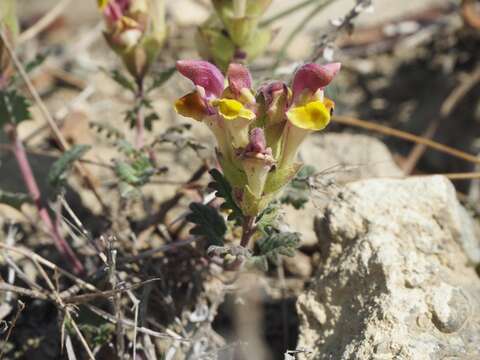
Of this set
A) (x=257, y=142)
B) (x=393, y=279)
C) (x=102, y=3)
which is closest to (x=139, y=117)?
(x=102, y=3)

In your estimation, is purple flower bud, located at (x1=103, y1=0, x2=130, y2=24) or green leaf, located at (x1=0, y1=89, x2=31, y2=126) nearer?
purple flower bud, located at (x1=103, y1=0, x2=130, y2=24)

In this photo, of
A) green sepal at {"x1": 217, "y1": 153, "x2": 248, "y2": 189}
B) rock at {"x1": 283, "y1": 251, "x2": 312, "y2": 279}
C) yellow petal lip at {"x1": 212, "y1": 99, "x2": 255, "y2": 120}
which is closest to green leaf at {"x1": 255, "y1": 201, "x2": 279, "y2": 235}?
green sepal at {"x1": 217, "y1": 153, "x2": 248, "y2": 189}

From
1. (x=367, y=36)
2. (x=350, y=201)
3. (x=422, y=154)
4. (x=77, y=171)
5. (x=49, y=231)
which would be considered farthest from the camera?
(x=367, y=36)

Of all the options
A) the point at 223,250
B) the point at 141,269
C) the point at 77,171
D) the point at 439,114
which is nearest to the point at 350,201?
the point at 223,250

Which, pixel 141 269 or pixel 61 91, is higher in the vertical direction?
pixel 61 91

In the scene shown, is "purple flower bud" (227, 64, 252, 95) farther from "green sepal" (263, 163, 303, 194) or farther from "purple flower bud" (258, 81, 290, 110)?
"green sepal" (263, 163, 303, 194)

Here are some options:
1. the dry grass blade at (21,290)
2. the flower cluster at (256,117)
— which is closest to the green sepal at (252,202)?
the flower cluster at (256,117)

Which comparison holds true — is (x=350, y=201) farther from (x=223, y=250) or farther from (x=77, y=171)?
(x=77, y=171)

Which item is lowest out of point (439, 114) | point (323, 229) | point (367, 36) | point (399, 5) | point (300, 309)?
point (300, 309)
